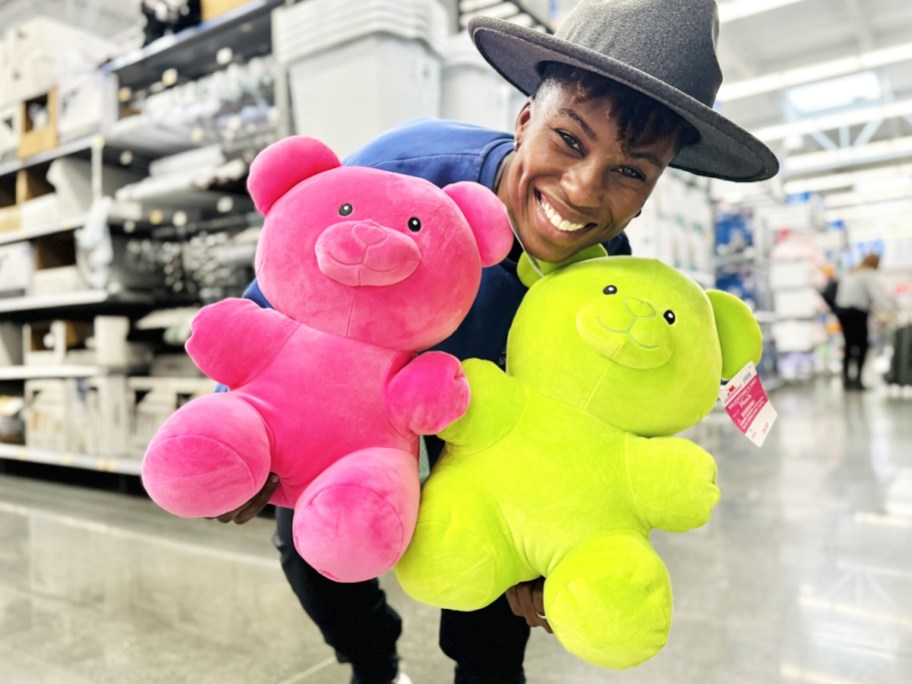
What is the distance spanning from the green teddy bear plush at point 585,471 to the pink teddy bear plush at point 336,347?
0.05 metres

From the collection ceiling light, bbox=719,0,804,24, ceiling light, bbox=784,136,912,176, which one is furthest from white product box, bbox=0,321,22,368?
ceiling light, bbox=784,136,912,176

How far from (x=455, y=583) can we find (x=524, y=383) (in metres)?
0.21

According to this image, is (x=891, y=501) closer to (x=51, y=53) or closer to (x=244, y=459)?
(x=244, y=459)

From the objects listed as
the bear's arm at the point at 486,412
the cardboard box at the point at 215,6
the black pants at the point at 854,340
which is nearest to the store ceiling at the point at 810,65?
the black pants at the point at 854,340

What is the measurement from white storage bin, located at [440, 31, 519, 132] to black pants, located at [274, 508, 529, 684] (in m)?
1.51

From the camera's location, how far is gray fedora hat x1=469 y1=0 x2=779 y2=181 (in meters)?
0.71

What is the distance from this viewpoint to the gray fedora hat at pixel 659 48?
71cm

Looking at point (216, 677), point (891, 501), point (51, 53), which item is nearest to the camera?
point (216, 677)

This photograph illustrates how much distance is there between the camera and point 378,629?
1176mm

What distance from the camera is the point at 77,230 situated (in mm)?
3094

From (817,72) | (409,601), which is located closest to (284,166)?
(409,601)

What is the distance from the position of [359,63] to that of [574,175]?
138cm

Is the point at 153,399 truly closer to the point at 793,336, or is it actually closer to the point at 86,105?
the point at 86,105

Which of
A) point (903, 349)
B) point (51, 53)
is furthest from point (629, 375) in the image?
point (903, 349)
